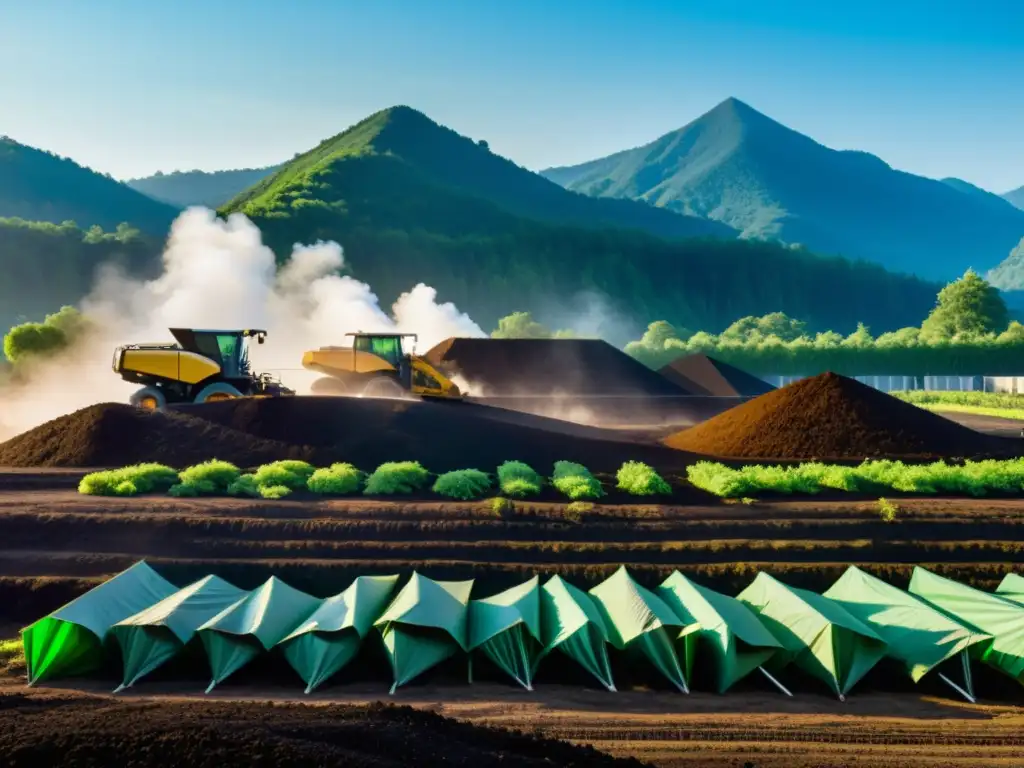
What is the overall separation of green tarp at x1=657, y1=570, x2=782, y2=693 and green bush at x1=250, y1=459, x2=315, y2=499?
910cm

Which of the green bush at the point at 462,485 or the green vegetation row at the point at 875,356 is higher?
the green vegetation row at the point at 875,356

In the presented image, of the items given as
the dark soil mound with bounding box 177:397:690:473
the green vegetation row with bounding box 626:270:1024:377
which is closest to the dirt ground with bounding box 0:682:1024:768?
the dark soil mound with bounding box 177:397:690:473

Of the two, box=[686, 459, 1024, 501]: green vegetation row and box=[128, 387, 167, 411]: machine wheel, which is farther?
box=[128, 387, 167, 411]: machine wheel

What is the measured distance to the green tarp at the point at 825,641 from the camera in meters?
11.5

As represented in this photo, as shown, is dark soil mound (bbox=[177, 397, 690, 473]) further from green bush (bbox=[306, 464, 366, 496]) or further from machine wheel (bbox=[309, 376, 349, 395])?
machine wheel (bbox=[309, 376, 349, 395])

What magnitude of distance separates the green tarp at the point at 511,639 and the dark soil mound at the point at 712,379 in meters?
35.6

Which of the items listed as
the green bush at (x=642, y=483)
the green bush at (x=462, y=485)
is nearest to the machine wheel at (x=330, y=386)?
the green bush at (x=462, y=485)

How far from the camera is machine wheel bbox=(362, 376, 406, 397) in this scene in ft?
96.1

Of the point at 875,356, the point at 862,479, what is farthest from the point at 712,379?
the point at 862,479

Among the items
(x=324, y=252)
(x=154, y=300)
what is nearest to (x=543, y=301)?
(x=324, y=252)

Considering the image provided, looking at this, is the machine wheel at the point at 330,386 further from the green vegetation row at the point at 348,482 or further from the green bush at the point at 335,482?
the green bush at the point at 335,482

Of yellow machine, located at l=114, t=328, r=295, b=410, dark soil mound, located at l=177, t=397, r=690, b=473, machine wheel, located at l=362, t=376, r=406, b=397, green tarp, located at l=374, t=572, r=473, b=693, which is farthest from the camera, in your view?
machine wheel, located at l=362, t=376, r=406, b=397

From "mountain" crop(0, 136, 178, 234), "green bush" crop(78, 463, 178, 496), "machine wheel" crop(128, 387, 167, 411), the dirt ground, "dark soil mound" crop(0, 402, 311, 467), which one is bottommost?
the dirt ground

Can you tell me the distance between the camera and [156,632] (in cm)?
1138
